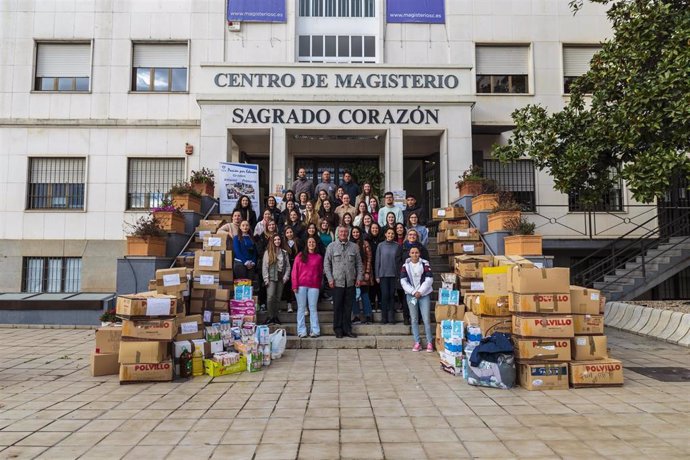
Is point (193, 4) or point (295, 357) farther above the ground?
point (193, 4)

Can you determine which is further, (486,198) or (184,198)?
(184,198)

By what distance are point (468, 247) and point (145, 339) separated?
21.8 ft

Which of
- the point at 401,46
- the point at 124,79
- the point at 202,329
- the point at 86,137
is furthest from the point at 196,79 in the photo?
the point at 202,329

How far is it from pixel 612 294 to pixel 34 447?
484 inches

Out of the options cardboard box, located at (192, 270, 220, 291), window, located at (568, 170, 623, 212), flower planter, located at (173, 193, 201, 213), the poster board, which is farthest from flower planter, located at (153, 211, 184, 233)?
window, located at (568, 170, 623, 212)

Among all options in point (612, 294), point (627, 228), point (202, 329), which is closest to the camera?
point (202, 329)

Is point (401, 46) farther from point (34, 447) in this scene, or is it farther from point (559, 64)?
point (34, 447)

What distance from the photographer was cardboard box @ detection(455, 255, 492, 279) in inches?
321

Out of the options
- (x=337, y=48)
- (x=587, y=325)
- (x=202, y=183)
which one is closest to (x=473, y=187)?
(x=587, y=325)

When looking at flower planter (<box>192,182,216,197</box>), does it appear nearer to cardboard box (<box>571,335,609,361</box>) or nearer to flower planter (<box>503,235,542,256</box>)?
flower planter (<box>503,235,542,256</box>)

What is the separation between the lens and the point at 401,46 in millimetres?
15281

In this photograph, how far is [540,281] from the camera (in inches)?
234

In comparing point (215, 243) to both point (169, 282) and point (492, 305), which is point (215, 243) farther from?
point (492, 305)

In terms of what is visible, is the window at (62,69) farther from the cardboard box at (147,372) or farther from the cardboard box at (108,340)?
the cardboard box at (147,372)
